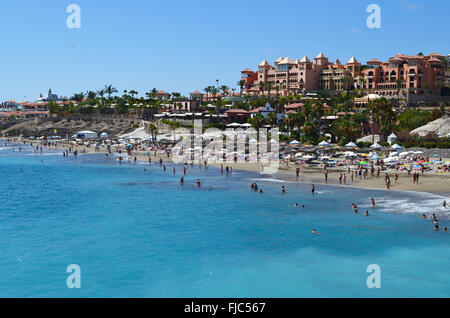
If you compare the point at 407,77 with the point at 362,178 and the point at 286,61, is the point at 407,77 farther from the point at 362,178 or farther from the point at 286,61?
the point at 362,178

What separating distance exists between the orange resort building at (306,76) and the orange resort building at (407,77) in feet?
17.7

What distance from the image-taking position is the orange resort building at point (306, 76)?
4779 inches

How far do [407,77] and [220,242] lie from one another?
311 ft

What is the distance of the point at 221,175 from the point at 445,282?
3780cm

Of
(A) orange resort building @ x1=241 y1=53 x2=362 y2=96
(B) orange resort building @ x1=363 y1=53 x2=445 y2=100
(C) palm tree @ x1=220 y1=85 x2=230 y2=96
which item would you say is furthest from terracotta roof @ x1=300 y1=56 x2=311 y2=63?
(C) palm tree @ x1=220 y1=85 x2=230 y2=96

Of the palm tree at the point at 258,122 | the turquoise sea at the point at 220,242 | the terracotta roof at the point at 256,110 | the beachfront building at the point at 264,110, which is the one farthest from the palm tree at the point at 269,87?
the turquoise sea at the point at 220,242

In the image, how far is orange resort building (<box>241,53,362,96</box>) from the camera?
12138 centimetres

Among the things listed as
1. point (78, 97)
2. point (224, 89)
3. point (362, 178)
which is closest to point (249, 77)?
point (224, 89)

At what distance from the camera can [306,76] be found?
403 ft

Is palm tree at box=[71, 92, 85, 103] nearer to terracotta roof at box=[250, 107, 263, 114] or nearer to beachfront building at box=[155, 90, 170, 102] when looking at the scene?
beachfront building at box=[155, 90, 170, 102]

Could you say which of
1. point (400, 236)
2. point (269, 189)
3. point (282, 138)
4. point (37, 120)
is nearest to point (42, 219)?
point (269, 189)

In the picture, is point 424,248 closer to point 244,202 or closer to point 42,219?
point 244,202

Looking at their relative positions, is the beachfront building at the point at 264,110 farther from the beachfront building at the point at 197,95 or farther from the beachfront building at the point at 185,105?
the beachfront building at the point at 197,95

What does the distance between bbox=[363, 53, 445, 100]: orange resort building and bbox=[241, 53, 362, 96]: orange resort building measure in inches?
213
